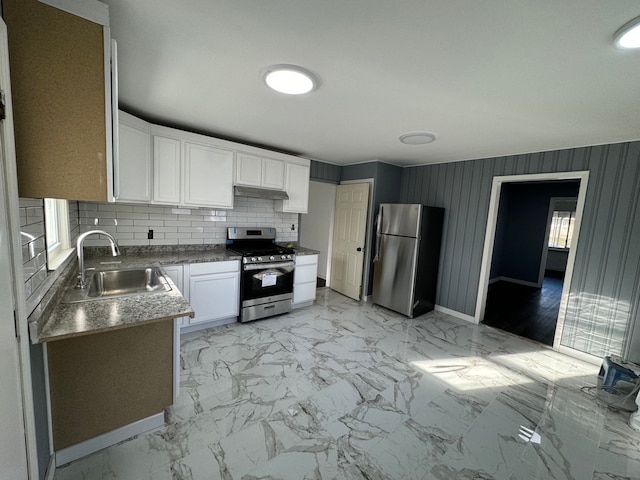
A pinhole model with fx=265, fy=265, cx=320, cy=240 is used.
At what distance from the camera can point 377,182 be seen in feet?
14.0

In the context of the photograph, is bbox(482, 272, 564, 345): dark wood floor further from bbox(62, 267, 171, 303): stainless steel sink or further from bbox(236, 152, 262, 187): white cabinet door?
bbox(62, 267, 171, 303): stainless steel sink

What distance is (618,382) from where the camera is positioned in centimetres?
240

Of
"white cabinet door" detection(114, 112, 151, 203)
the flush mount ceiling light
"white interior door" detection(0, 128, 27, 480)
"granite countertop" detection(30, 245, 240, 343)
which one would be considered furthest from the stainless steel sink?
the flush mount ceiling light

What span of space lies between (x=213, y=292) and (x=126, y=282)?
0.91m

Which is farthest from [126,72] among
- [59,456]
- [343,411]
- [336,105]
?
[343,411]

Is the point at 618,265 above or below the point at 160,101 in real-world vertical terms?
below

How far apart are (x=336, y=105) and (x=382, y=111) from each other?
0.40 meters

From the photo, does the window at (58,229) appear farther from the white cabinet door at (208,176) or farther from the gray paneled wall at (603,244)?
the gray paneled wall at (603,244)

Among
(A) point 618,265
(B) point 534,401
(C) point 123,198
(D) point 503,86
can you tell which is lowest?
(B) point 534,401

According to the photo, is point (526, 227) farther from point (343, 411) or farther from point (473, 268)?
point (343, 411)

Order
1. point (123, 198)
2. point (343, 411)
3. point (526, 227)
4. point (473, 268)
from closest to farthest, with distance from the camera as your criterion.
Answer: point (343, 411)
point (123, 198)
point (473, 268)
point (526, 227)

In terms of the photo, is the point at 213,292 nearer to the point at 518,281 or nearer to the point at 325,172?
the point at 325,172

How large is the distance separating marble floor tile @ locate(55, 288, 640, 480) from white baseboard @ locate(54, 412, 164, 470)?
0.13ft

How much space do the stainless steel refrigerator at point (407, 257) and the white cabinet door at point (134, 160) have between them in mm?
3077
